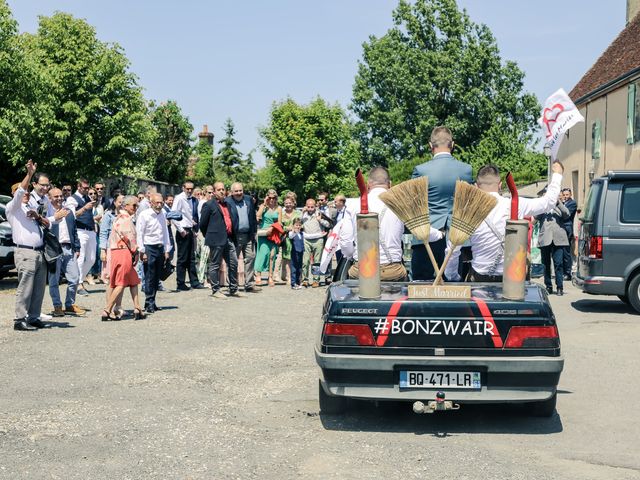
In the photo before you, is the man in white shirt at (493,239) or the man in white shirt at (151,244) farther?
the man in white shirt at (151,244)

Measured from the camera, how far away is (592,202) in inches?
→ 539

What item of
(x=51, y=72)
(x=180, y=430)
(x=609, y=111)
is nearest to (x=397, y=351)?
(x=180, y=430)

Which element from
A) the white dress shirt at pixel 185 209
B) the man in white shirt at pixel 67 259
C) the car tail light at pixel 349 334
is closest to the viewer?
the car tail light at pixel 349 334

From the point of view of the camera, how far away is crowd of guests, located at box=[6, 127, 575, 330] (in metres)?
7.50

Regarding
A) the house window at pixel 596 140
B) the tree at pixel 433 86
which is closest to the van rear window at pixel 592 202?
the house window at pixel 596 140

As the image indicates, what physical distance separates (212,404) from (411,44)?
187 ft

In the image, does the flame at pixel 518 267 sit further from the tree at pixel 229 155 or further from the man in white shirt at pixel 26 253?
the tree at pixel 229 155

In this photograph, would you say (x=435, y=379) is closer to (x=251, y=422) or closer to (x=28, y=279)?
(x=251, y=422)

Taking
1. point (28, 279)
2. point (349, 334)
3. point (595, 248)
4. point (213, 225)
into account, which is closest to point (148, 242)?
point (213, 225)

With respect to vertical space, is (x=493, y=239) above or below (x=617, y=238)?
below

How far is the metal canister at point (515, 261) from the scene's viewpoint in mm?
6102

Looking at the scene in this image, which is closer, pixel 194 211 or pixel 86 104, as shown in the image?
pixel 194 211

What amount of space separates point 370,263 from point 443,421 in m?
1.39

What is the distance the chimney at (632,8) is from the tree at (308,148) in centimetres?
4227
